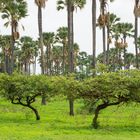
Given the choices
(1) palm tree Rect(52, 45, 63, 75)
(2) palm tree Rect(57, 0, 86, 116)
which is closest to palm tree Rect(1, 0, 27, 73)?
(2) palm tree Rect(57, 0, 86, 116)

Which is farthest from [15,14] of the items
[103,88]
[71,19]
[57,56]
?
[57,56]

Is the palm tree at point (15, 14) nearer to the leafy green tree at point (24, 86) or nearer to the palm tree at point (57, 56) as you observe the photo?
the leafy green tree at point (24, 86)

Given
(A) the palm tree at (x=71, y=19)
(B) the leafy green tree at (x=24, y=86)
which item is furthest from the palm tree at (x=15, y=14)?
(B) the leafy green tree at (x=24, y=86)

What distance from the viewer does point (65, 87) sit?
30656mm

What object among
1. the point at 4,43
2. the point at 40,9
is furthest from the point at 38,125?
the point at 4,43

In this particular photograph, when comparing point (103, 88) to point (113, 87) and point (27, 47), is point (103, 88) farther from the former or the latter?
point (27, 47)

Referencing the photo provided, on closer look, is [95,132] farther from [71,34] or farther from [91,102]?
[71,34]

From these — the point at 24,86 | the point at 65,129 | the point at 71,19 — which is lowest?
the point at 65,129

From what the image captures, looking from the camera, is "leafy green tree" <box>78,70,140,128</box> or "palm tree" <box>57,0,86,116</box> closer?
"leafy green tree" <box>78,70,140,128</box>

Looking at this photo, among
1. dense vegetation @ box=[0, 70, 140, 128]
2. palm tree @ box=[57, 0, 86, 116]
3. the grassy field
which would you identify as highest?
palm tree @ box=[57, 0, 86, 116]

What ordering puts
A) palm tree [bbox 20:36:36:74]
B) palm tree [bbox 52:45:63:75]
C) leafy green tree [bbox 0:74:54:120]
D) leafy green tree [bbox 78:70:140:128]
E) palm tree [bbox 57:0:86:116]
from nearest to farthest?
leafy green tree [bbox 78:70:140:128], leafy green tree [bbox 0:74:54:120], palm tree [bbox 57:0:86:116], palm tree [bbox 20:36:36:74], palm tree [bbox 52:45:63:75]

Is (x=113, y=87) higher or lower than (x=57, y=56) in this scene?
lower

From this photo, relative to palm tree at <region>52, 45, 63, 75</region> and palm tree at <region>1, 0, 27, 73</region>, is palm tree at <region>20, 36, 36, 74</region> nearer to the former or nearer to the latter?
palm tree at <region>52, 45, 63, 75</region>

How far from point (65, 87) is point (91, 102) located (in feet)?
7.54
